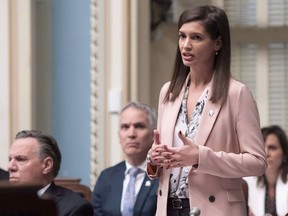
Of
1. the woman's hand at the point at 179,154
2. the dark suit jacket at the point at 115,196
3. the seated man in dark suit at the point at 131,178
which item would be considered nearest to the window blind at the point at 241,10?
the seated man in dark suit at the point at 131,178

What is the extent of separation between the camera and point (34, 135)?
3.90 metres

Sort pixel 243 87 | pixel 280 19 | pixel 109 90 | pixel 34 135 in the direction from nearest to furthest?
pixel 243 87
pixel 34 135
pixel 109 90
pixel 280 19

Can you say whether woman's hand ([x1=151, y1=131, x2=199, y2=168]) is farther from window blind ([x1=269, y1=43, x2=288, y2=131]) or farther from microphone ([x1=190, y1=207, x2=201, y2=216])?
window blind ([x1=269, y1=43, x2=288, y2=131])

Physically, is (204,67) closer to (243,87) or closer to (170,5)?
(243,87)

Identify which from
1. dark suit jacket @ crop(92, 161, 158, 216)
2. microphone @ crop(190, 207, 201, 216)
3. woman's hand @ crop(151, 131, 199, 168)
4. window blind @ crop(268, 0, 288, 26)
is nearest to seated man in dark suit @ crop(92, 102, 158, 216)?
dark suit jacket @ crop(92, 161, 158, 216)

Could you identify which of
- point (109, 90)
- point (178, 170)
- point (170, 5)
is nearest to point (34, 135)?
point (178, 170)

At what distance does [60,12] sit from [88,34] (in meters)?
0.23

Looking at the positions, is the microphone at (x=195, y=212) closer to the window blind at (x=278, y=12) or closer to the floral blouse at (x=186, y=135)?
the floral blouse at (x=186, y=135)

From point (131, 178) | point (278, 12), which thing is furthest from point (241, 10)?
point (131, 178)

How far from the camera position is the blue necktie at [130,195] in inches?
176

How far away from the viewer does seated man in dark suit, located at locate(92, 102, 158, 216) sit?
175 inches

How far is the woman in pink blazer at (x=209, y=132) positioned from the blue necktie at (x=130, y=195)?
1.36 meters

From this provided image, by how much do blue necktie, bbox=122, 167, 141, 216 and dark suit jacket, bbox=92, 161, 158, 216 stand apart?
3 cm

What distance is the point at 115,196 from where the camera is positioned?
4.56 metres
